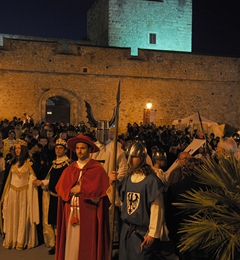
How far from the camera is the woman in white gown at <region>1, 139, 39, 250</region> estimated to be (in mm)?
5359

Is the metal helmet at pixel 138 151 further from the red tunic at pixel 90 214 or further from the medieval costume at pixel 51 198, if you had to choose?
the medieval costume at pixel 51 198

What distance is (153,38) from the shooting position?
2872 centimetres

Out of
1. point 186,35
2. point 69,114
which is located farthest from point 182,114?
point 186,35

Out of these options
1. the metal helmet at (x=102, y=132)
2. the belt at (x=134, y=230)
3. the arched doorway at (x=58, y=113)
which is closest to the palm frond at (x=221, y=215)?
the belt at (x=134, y=230)

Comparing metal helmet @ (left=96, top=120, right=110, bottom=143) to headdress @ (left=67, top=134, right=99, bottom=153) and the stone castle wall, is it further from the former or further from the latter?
the stone castle wall

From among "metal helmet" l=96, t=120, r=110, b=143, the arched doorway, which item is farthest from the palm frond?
the arched doorway

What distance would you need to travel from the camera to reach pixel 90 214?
404cm

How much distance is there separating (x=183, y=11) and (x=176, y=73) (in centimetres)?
875

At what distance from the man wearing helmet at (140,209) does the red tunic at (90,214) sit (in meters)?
0.47

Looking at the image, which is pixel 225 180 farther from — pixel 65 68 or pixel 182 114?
pixel 182 114

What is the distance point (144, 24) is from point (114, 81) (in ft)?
27.6

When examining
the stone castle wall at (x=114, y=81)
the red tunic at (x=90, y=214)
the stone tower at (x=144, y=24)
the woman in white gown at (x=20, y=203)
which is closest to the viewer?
the red tunic at (x=90, y=214)

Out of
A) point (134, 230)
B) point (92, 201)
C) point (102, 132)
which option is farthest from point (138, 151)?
point (102, 132)

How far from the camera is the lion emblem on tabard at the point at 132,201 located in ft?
11.4
